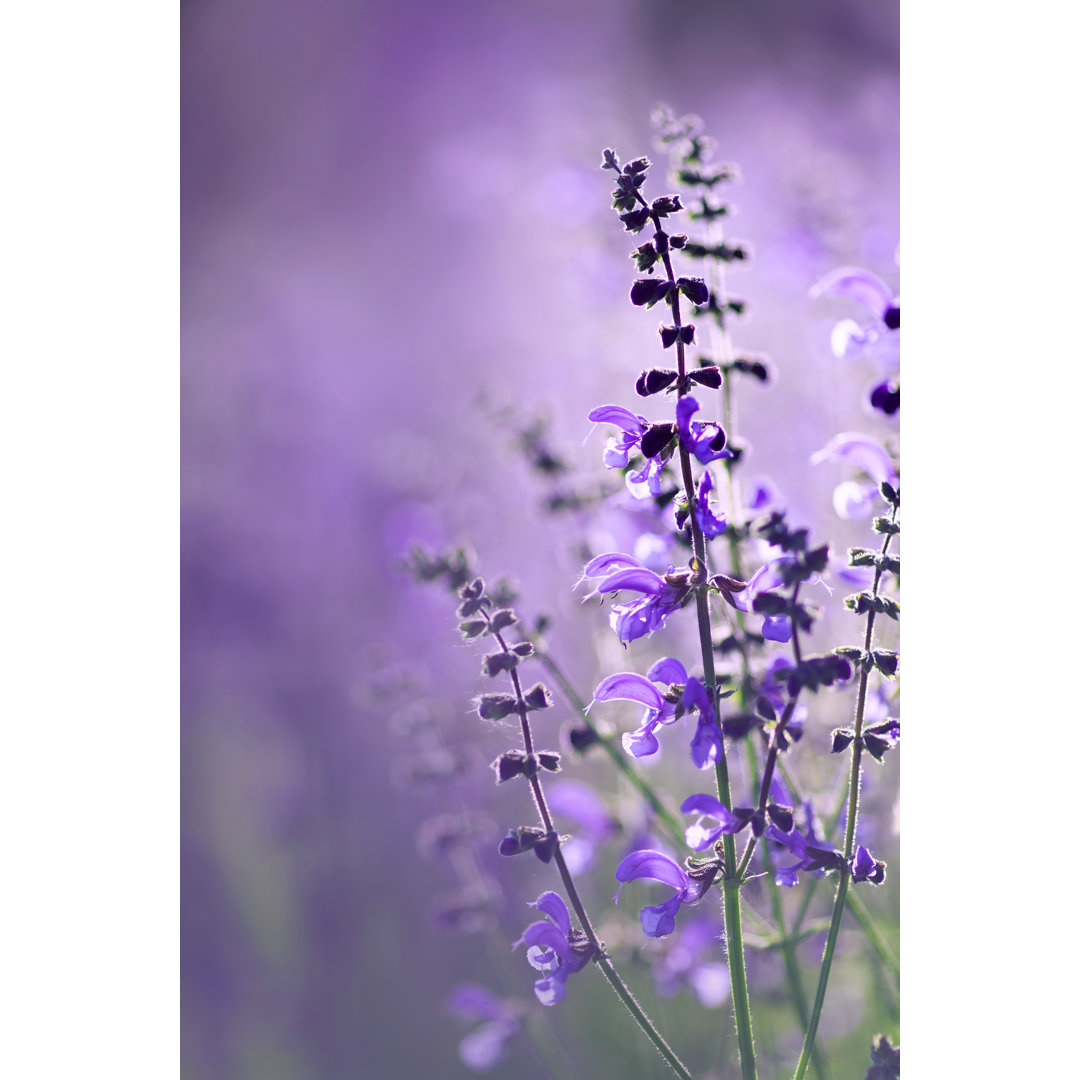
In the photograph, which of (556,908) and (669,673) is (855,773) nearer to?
(669,673)

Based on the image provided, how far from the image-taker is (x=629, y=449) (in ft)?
2.76

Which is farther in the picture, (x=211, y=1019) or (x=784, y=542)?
(x=211, y=1019)

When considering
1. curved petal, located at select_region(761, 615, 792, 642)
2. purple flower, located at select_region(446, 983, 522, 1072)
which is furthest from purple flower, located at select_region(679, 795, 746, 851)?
purple flower, located at select_region(446, 983, 522, 1072)

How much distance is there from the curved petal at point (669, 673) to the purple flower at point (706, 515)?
0.39ft

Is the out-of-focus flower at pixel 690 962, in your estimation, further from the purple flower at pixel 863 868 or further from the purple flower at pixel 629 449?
the purple flower at pixel 629 449

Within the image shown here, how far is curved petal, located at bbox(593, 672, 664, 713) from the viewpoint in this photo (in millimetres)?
841

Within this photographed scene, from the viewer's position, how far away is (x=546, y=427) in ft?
4.57

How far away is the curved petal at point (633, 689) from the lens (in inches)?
33.1

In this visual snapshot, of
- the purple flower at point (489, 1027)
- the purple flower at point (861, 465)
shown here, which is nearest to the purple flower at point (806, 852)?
the purple flower at point (861, 465)

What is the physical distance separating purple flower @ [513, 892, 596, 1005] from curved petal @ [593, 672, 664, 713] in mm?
197

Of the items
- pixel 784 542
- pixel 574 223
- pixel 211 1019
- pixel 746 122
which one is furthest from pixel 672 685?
pixel 211 1019
